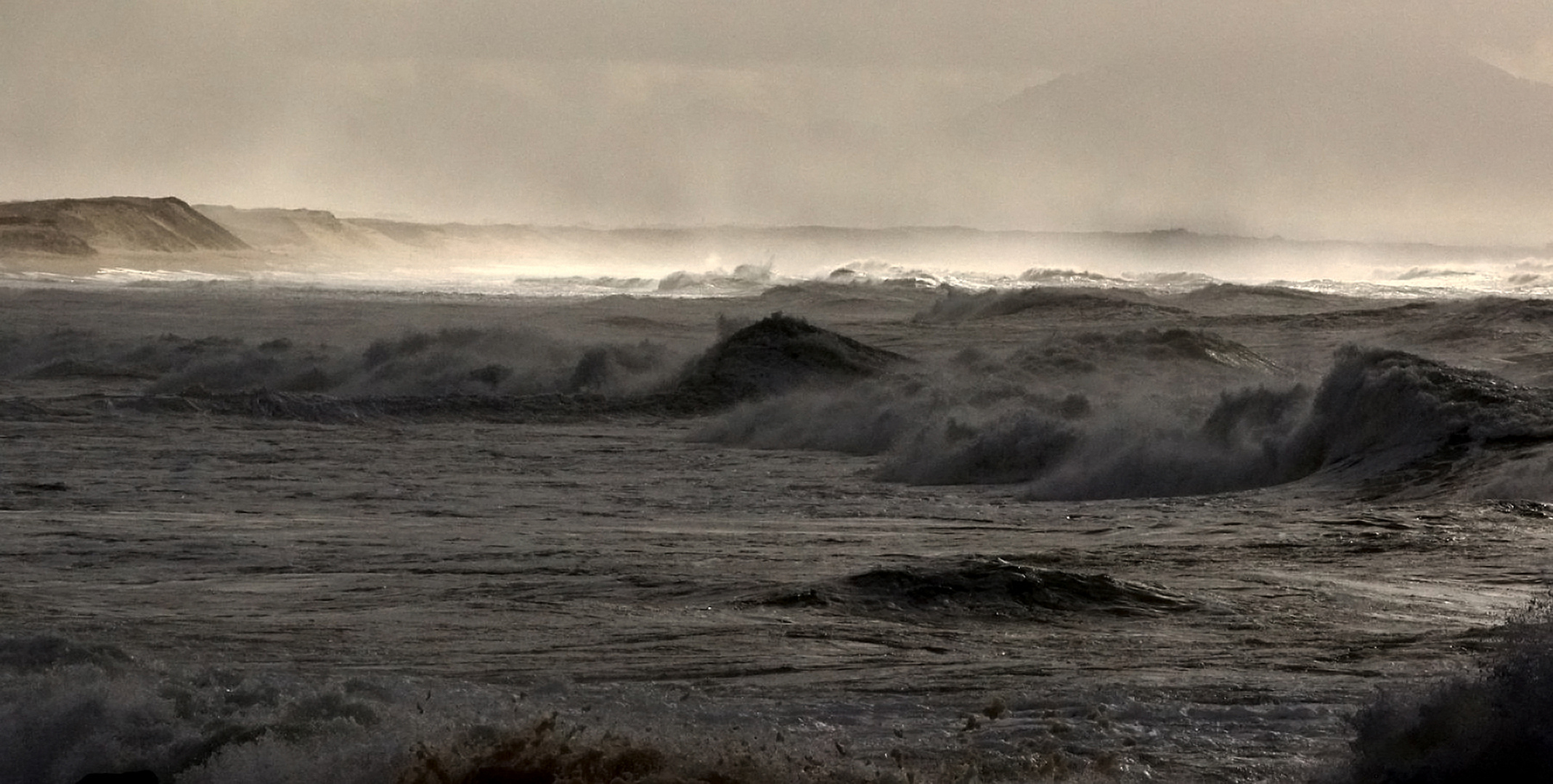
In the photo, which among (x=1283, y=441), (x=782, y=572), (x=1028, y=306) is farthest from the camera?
(x=1028, y=306)

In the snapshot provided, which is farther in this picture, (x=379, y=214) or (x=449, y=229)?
(x=379, y=214)

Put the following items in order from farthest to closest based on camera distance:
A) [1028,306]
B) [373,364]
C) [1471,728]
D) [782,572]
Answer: [1028,306]
[373,364]
[782,572]
[1471,728]

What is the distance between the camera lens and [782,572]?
328 inches

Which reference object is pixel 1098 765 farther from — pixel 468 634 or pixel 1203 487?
pixel 1203 487

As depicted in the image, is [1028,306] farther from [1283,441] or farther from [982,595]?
[982,595]

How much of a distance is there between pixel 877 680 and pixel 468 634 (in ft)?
5.51

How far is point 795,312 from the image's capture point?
133 feet

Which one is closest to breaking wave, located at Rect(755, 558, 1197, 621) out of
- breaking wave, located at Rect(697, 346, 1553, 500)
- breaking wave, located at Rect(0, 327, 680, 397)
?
breaking wave, located at Rect(697, 346, 1553, 500)

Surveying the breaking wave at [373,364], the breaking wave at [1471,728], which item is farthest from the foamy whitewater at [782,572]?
the breaking wave at [373,364]

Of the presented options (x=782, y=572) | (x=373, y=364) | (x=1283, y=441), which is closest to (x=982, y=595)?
(x=782, y=572)

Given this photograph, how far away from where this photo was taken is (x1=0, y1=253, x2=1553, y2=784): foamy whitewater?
4879 millimetres

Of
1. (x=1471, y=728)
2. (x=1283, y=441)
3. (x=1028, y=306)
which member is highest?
(x=1028, y=306)

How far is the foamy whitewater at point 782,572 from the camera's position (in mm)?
4879

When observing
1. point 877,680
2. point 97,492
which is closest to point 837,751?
point 877,680
